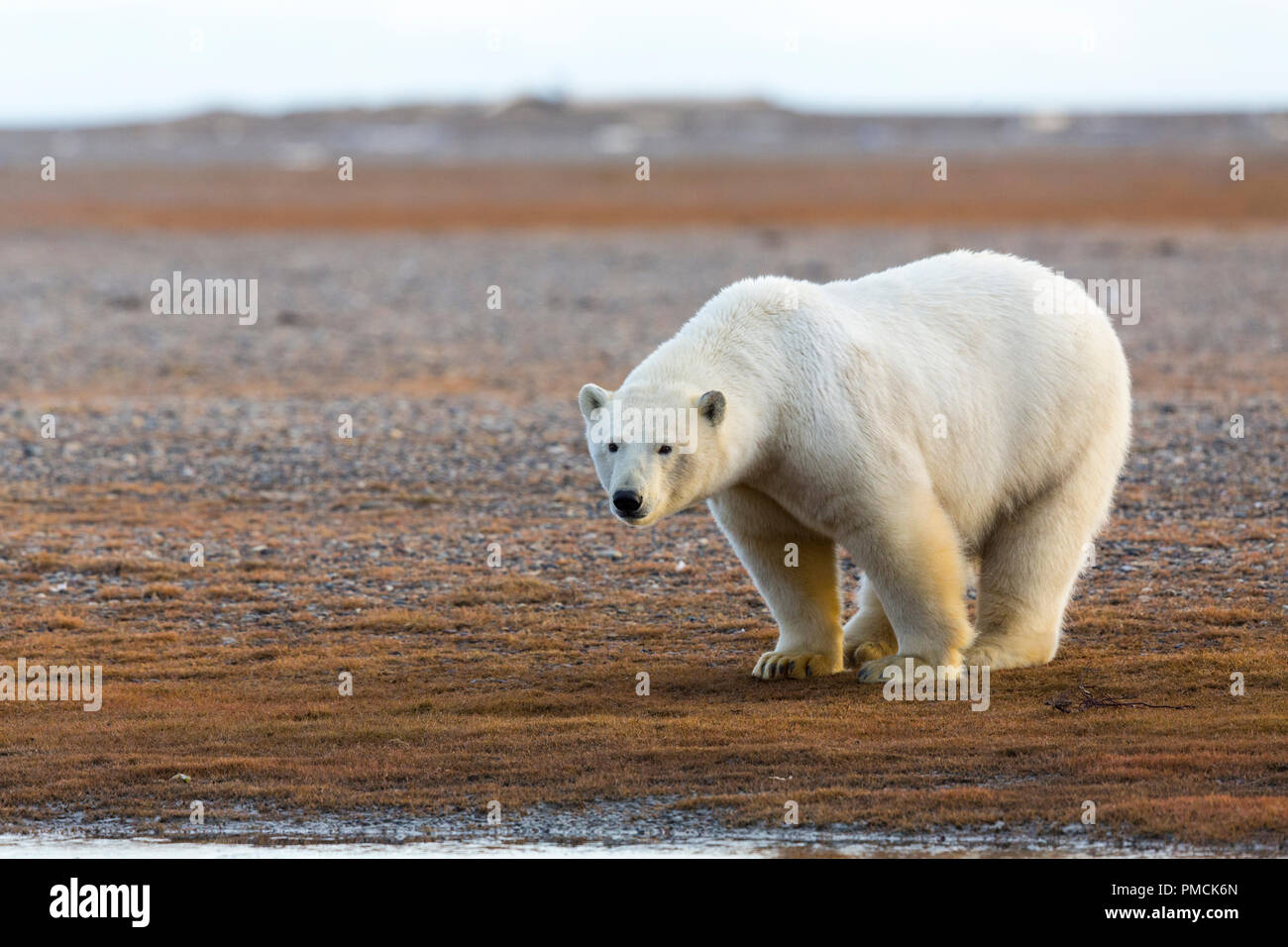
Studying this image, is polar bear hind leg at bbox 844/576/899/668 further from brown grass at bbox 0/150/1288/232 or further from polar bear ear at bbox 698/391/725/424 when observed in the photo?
brown grass at bbox 0/150/1288/232

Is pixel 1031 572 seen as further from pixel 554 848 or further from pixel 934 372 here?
pixel 554 848

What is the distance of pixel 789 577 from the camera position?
8898 millimetres

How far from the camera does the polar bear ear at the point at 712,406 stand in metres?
7.94

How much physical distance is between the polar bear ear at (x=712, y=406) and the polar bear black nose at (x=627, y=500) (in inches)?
22.1

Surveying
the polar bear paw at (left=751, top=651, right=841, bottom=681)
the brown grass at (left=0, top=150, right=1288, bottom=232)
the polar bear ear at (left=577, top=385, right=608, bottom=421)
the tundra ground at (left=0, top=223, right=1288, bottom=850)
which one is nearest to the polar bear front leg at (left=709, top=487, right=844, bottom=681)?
the polar bear paw at (left=751, top=651, right=841, bottom=681)

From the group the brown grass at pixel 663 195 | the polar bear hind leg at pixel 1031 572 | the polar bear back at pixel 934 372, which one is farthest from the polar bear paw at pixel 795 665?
the brown grass at pixel 663 195

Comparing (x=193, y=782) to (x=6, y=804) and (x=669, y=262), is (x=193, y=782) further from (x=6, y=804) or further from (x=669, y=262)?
(x=669, y=262)

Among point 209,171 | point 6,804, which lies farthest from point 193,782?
point 209,171

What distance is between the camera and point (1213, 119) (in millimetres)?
146250

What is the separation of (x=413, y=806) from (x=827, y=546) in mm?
2692

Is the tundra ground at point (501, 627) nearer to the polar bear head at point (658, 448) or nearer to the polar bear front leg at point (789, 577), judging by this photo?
the polar bear front leg at point (789, 577)

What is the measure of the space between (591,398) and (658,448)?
1.70 feet

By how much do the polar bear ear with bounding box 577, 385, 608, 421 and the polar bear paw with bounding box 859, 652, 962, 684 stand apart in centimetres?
196

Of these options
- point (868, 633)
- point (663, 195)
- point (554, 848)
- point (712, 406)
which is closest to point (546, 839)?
point (554, 848)
